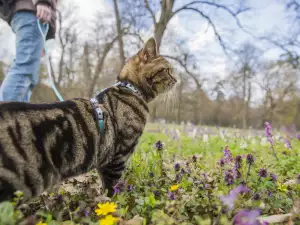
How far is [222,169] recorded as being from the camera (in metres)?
2.49

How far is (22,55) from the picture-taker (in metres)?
3.13

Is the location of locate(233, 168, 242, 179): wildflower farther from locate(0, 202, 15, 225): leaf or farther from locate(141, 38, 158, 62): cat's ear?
locate(0, 202, 15, 225): leaf

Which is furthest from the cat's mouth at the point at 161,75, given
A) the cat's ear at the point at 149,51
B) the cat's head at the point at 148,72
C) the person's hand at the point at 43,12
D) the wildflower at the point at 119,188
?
the person's hand at the point at 43,12

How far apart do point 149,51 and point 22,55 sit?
5.23 feet

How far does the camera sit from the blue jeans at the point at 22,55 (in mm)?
3080

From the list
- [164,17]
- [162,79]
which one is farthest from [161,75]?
[164,17]

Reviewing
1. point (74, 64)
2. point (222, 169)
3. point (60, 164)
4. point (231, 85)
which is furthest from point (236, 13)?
point (231, 85)

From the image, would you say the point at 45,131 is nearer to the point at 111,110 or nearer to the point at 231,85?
the point at 111,110

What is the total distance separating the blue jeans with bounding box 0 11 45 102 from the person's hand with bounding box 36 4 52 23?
121 millimetres

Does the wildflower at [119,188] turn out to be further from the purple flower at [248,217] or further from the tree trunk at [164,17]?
the tree trunk at [164,17]

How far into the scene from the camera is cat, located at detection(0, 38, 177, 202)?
1.54 m

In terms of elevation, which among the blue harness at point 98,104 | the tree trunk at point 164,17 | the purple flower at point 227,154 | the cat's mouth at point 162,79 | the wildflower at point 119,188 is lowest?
the wildflower at point 119,188

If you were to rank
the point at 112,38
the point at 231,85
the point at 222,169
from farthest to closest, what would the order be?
the point at 231,85, the point at 112,38, the point at 222,169

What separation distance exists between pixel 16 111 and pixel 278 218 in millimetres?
1780
